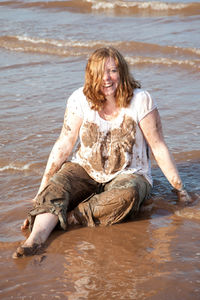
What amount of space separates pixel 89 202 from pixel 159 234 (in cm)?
54

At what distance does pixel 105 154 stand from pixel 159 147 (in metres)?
0.41

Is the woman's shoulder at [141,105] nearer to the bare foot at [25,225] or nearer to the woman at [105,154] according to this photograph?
the woman at [105,154]

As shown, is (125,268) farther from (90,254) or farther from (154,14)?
(154,14)

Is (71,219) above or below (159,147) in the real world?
below

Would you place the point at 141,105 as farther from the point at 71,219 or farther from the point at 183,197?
the point at 71,219

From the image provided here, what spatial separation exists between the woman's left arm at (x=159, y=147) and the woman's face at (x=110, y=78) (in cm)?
32

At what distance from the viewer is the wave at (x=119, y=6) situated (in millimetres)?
13352

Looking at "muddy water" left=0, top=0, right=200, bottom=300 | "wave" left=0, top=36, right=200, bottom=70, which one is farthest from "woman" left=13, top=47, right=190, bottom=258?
"wave" left=0, top=36, right=200, bottom=70

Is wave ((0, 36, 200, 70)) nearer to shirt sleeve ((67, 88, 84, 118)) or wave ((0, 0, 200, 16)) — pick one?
wave ((0, 0, 200, 16))

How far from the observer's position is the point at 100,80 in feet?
12.5

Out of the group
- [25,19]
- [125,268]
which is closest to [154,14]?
[25,19]

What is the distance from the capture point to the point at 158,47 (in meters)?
9.73

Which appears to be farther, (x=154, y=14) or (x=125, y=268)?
(x=154, y=14)

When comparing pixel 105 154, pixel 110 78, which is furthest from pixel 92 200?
pixel 110 78
